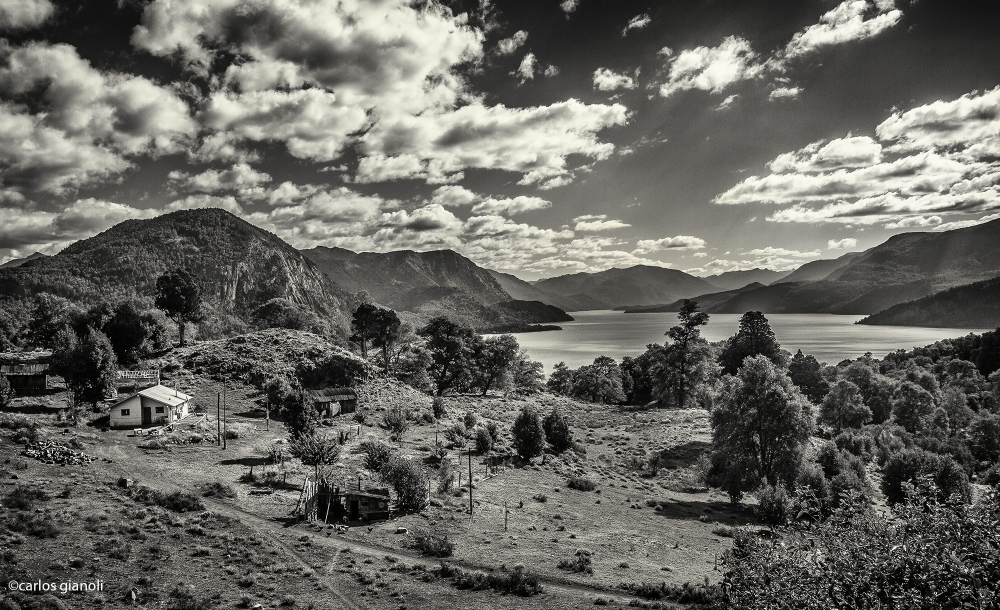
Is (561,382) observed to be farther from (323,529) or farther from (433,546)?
(433,546)

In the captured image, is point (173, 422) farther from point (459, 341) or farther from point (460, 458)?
point (459, 341)

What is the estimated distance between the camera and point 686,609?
760 inches

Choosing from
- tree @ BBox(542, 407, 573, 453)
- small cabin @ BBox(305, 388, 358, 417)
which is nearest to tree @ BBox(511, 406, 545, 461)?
tree @ BBox(542, 407, 573, 453)

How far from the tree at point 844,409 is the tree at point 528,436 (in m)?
41.1

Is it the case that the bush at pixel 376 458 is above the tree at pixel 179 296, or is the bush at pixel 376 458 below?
below

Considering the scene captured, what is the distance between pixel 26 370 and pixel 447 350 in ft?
158

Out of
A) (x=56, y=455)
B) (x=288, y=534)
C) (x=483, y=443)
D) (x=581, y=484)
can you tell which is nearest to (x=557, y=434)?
(x=483, y=443)

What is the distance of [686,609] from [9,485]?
31.9 meters

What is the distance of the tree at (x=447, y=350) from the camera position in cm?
7450

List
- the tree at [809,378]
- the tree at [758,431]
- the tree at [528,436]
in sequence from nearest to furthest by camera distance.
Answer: the tree at [758,431] → the tree at [528,436] → the tree at [809,378]

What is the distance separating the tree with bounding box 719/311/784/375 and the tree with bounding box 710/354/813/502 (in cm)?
3132

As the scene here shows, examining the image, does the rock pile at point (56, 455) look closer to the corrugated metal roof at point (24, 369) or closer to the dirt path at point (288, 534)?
the dirt path at point (288, 534)

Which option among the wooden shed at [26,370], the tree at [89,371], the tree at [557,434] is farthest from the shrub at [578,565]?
the wooden shed at [26,370]

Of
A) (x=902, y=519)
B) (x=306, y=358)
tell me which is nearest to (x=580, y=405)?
(x=306, y=358)
